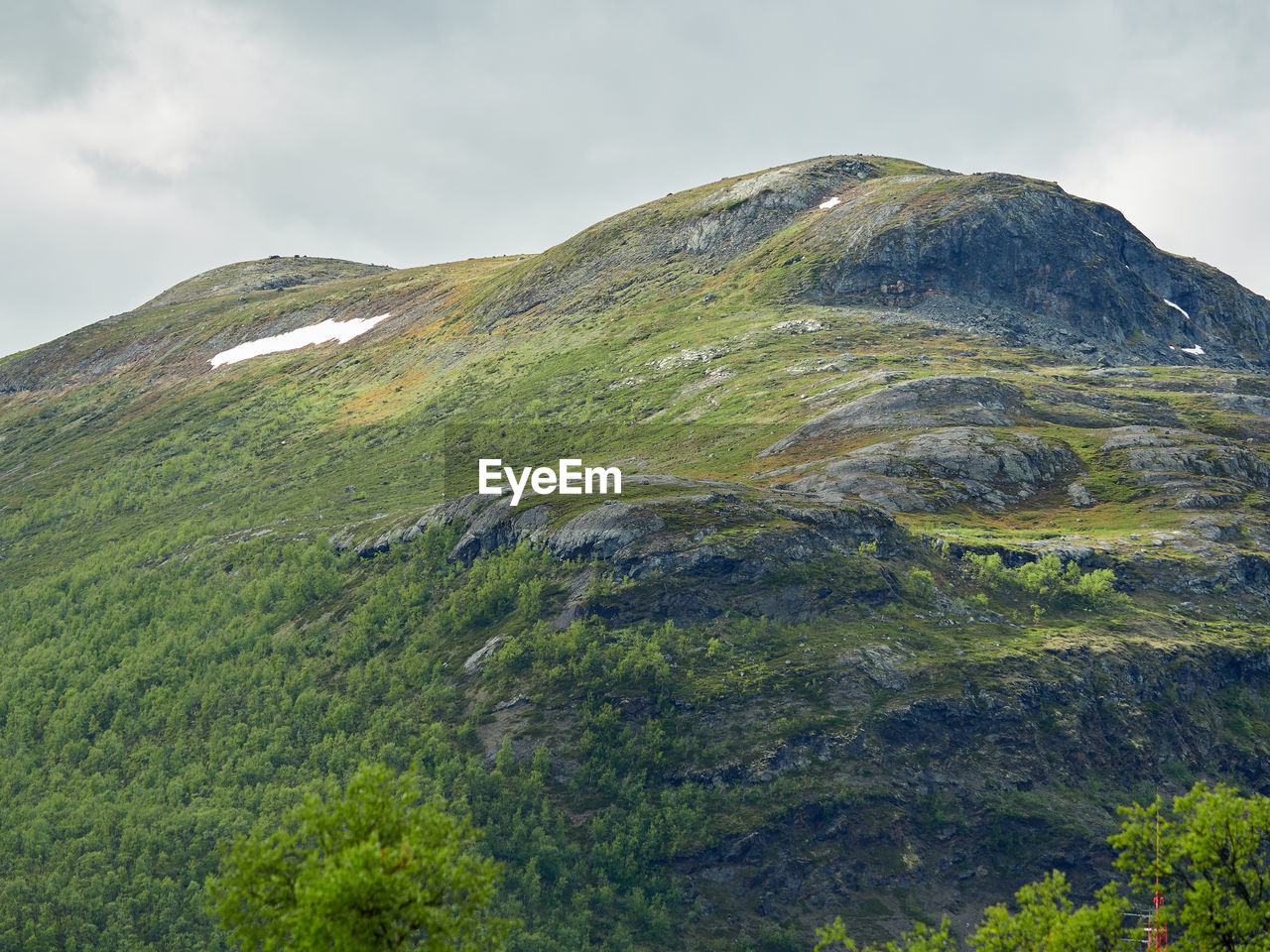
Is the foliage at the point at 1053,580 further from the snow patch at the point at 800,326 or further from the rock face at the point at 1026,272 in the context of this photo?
the rock face at the point at 1026,272

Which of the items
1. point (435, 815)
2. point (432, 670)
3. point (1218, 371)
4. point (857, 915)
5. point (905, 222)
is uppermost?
point (905, 222)

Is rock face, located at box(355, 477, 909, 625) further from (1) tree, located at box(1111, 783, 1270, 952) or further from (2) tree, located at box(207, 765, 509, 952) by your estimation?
(2) tree, located at box(207, 765, 509, 952)

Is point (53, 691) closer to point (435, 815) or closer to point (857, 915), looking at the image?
point (857, 915)

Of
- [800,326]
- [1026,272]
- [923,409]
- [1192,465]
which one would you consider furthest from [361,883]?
[1026,272]

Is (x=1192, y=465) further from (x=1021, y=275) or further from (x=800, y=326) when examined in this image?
(x=1021, y=275)

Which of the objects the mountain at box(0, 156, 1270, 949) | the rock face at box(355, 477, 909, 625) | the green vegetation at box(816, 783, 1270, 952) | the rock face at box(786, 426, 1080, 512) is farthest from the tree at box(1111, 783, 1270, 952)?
the rock face at box(786, 426, 1080, 512)

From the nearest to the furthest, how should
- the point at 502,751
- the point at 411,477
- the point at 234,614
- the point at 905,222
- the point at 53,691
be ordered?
the point at 502,751 → the point at 53,691 → the point at 234,614 → the point at 411,477 → the point at 905,222

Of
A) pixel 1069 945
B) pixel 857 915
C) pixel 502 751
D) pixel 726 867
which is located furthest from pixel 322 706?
pixel 1069 945
